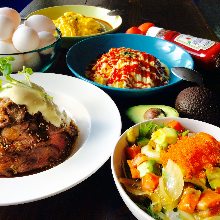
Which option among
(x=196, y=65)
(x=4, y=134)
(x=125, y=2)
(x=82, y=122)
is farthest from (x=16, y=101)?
(x=125, y=2)

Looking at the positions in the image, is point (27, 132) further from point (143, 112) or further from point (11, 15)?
point (11, 15)

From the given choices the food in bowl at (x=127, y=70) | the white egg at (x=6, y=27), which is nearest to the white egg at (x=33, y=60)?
the white egg at (x=6, y=27)

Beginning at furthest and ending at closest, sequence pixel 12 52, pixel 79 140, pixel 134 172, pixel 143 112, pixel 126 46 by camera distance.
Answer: pixel 126 46
pixel 12 52
pixel 143 112
pixel 79 140
pixel 134 172

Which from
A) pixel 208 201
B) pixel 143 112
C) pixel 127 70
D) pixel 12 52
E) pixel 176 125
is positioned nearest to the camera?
pixel 208 201

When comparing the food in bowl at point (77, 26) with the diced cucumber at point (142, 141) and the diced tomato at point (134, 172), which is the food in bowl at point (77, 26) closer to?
the diced cucumber at point (142, 141)

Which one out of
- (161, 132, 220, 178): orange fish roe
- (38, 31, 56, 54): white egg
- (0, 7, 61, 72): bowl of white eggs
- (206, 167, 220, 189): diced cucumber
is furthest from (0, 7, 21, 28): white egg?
(206, 167, 220, 189): diced cucumber

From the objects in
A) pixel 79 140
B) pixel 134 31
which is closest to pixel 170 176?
pixel 79 140
